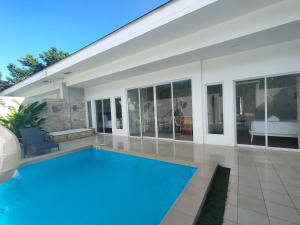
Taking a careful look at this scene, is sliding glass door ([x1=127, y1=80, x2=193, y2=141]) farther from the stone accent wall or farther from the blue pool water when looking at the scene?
the stone accent wall

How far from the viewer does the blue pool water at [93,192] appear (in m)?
3.09

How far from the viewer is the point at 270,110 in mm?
5695

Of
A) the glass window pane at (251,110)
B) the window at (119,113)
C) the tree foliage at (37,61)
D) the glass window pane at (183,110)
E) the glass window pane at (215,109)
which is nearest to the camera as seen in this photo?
the glass window pane at (251,110)

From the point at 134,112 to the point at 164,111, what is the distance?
2.04m

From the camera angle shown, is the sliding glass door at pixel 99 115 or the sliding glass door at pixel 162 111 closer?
the sliding glass door at pixel 162 111

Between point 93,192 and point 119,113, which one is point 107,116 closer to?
point 119,113

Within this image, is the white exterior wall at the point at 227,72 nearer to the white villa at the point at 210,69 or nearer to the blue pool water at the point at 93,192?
the white villa at the point at 210,69

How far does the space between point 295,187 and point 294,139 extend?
3.77 metres

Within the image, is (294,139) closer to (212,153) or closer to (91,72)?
(212,153)


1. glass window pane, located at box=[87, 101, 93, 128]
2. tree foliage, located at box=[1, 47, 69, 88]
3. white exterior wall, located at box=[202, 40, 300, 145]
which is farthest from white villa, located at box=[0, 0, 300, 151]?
tree foliage, located at box=[1, 47, 69, 88]

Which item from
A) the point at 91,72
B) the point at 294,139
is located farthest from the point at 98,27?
the point at 294,139

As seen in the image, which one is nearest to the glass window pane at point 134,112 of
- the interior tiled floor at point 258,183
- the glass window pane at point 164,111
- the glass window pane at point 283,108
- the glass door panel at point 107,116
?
the glass window pane at point 164,111

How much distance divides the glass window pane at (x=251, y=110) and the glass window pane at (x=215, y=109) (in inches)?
23.2

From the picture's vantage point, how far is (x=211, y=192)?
10.5 feet
